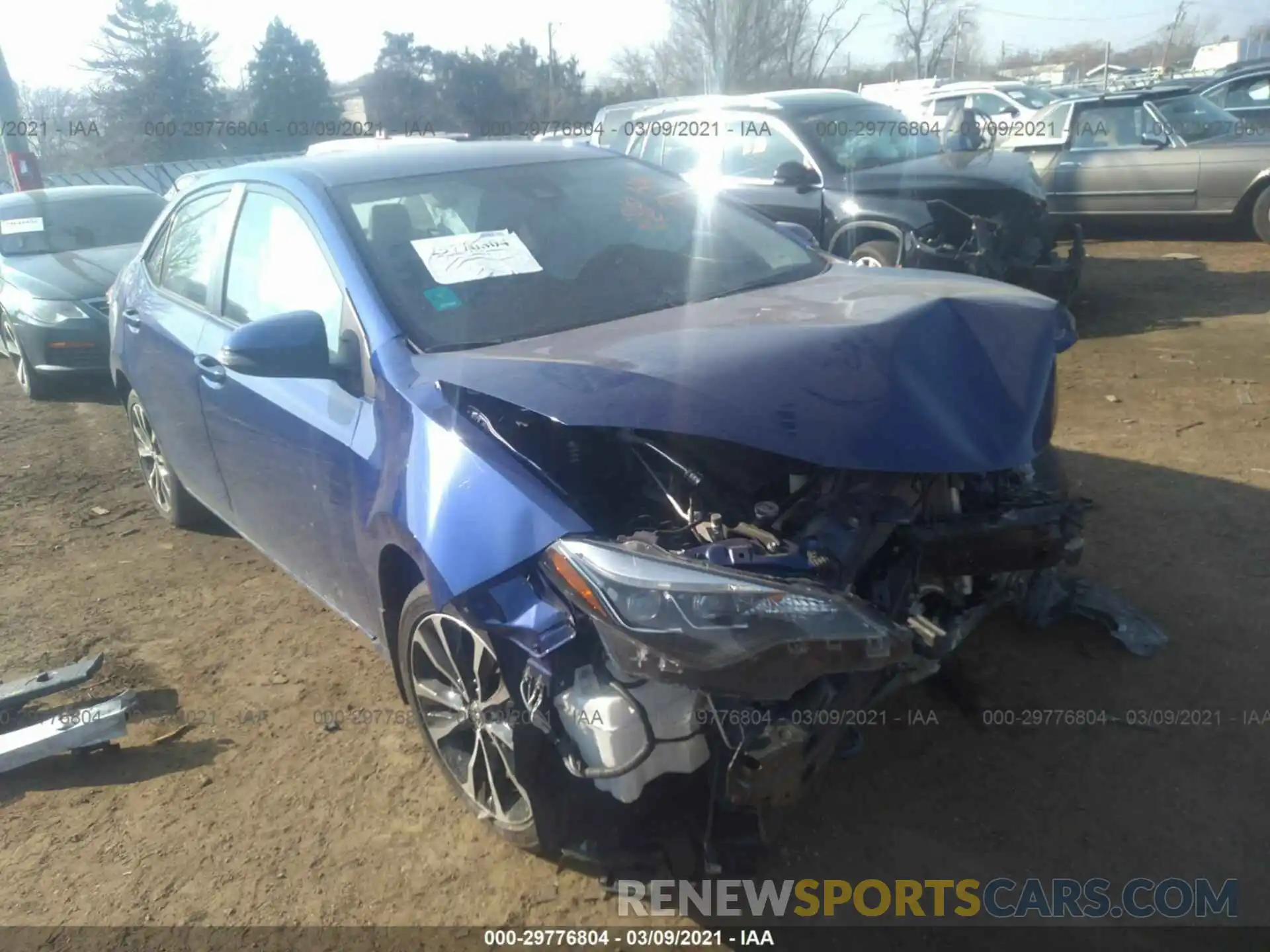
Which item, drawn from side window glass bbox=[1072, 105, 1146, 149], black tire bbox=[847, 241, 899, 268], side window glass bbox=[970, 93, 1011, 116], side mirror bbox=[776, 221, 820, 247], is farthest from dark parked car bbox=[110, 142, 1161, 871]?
side window glass bbox=[970, 93, 1011, 116]

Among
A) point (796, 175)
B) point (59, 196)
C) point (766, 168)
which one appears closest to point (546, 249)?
point (796, 175)

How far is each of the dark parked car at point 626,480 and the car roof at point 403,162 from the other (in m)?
0.03

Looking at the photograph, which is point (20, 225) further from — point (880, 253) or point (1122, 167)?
point (1122, 167)

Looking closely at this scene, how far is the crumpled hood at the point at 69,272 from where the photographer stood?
296 inches

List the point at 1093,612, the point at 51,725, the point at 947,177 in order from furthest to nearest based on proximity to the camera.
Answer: the point at 947,177
the point at 1093,612
the point at 51,725

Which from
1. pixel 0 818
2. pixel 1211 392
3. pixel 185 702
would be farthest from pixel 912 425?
pixel 1211 392

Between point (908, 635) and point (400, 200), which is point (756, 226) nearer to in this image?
point (400, 200)

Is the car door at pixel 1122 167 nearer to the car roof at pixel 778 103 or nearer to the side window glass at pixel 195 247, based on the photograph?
the car roof at pixel 778 103

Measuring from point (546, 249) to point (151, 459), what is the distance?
293 cm

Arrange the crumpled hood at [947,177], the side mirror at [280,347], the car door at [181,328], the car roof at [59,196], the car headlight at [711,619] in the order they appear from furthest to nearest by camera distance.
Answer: the car roof at [59,196], the crumpled hood at [947,177], the car door at [181,328], the side mirror at [280,347], the car headlight at [711,619]

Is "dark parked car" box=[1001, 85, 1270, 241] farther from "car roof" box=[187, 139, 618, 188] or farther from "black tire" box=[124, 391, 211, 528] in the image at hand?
"black tire" box=[124, 391, 211, 528]

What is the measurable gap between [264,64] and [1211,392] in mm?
36115

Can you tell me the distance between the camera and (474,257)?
3135mm

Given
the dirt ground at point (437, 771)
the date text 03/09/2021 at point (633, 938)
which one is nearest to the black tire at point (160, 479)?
the dirt ground at point (437, 771)
